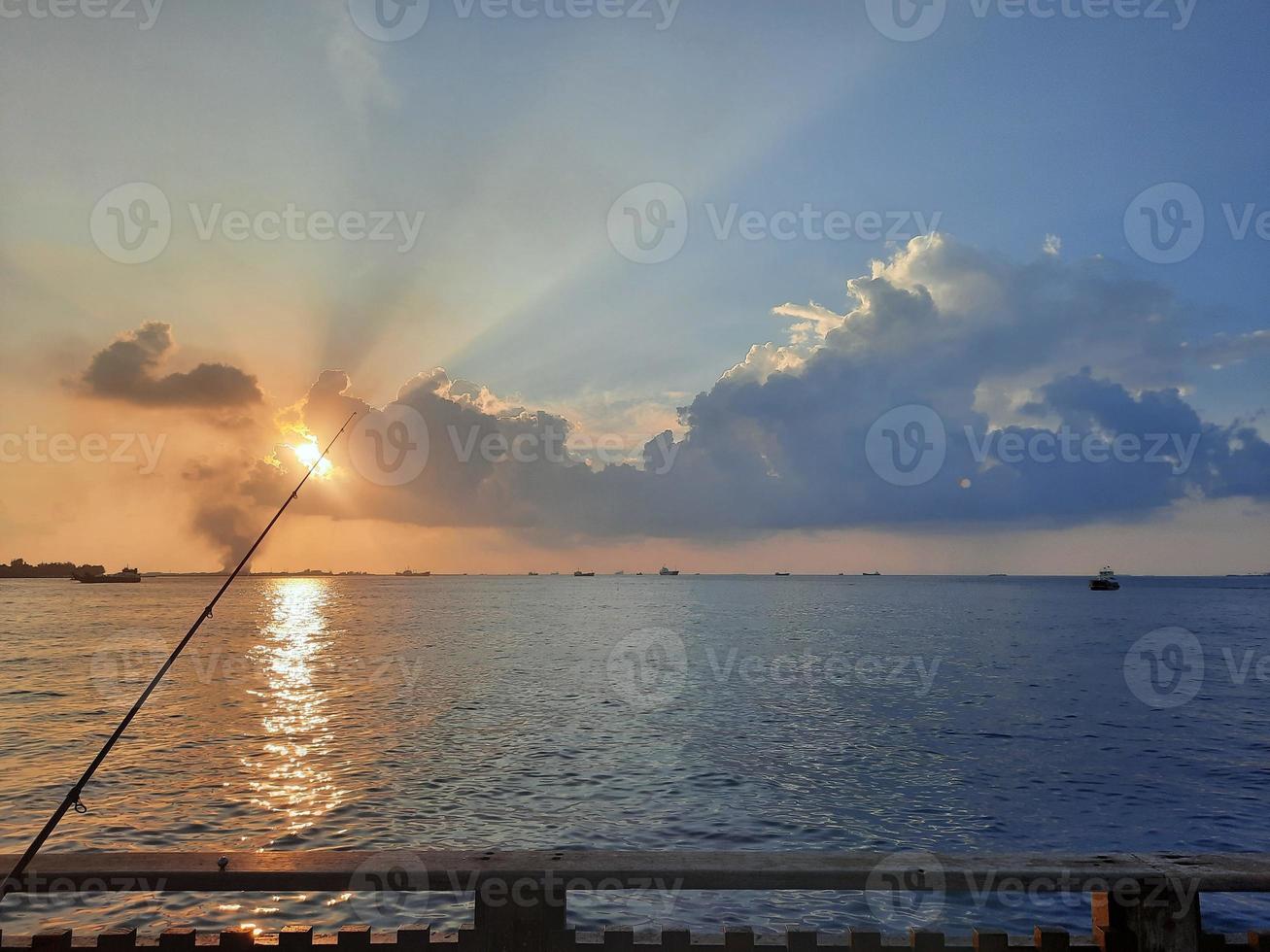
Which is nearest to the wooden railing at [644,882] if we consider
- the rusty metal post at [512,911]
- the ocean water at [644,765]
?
the rusty metal post at [512,911]

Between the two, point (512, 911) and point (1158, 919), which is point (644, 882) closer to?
point (512, 911)

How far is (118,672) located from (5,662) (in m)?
14.1

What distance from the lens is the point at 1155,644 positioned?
8344cm

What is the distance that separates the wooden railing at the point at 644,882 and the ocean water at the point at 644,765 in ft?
24.7

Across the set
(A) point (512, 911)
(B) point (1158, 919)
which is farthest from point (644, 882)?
(B) point (1158, 919)

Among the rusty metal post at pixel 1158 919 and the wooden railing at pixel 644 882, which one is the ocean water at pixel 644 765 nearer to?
the wooden railing at pixel 644 882

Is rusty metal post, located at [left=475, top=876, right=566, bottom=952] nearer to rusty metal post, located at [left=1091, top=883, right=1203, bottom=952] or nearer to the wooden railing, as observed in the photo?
the wooden railing

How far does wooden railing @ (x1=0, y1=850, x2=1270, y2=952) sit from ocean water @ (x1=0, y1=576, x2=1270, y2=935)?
7.54 m

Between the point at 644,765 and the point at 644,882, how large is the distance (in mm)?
20815

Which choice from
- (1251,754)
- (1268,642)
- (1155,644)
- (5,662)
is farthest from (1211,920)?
(1268,642)

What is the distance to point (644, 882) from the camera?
15.4 feet

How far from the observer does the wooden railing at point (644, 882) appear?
15.3ft

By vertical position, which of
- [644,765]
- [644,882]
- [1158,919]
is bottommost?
[644,765]

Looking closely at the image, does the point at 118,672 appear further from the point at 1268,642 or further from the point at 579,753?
the point at 1268,642
